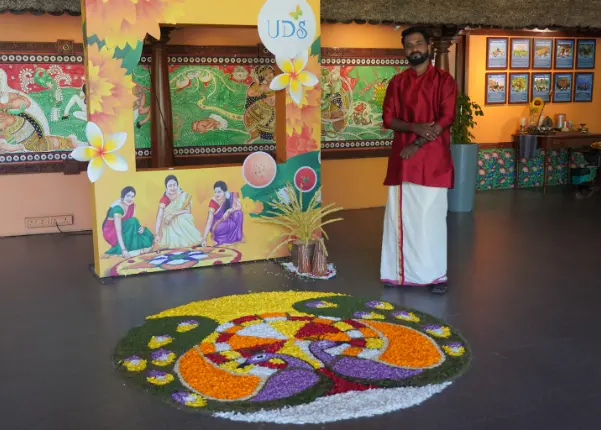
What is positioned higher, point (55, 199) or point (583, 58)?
point (583, 58)

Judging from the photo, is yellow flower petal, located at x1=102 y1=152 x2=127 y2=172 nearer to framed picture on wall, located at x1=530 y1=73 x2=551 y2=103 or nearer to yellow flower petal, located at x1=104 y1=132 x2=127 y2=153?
yellow flower petal, located at x1=104 y1=132 x2=127 y2=153

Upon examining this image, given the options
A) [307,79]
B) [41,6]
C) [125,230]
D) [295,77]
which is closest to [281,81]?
[295,77]

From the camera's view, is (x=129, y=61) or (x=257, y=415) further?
(x=129, y=61)

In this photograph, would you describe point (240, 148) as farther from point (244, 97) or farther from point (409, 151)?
point (409, 151)

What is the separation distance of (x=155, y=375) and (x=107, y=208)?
2412 mm

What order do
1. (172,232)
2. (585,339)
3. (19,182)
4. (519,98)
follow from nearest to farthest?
(585,339), (172,232), (19,182), (519,98)

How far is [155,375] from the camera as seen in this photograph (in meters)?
3.66

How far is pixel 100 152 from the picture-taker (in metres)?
5.64

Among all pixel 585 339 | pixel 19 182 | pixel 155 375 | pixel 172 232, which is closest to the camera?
pixel 155 375

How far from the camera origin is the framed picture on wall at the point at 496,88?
10258 millimetres

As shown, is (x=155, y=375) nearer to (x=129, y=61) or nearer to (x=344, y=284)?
(x=344, y=284)

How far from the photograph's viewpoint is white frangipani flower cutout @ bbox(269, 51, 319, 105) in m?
6.16

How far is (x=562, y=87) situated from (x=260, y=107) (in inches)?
208

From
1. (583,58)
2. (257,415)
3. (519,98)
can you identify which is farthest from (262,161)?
(583,58)
